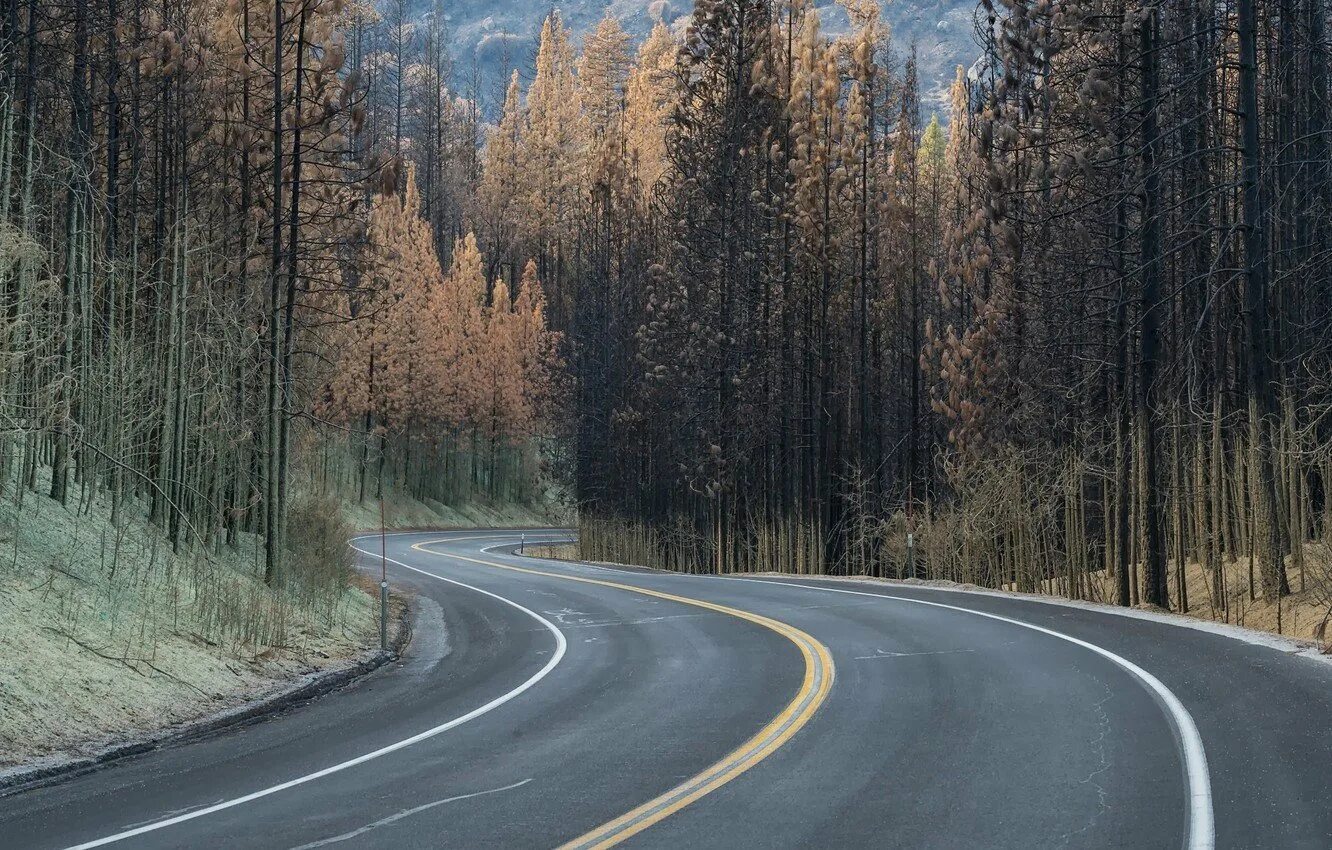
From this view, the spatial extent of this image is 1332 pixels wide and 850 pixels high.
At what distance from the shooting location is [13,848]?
25.7 feet

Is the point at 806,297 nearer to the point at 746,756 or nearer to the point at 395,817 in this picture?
the point at 746,756

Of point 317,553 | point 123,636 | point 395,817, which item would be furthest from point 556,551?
point 395,817

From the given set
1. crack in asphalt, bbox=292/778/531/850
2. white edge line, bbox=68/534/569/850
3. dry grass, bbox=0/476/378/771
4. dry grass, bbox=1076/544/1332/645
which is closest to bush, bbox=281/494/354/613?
dry grass, bbox=0/476/378/771

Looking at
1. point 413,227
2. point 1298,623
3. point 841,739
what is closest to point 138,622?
point 841,739

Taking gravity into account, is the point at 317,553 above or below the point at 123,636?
above

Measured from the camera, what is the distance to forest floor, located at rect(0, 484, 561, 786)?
452 inches

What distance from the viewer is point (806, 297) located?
138 feet

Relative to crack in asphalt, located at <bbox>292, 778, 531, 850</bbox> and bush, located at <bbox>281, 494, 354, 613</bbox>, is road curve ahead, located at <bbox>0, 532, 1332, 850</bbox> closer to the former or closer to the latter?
crack in asphalt, located at <bbox>292, 778, 531, 850</bbox>

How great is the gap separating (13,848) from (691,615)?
14920 millimetres

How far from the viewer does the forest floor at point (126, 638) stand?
452 inches

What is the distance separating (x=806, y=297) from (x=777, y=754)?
A: 32743 mm

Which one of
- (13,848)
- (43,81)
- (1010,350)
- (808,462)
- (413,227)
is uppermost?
(413,227)

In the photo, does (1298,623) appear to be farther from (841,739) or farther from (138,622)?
(138,622)

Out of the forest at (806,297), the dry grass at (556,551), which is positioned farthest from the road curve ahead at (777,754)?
the dry grass at (556,551)
